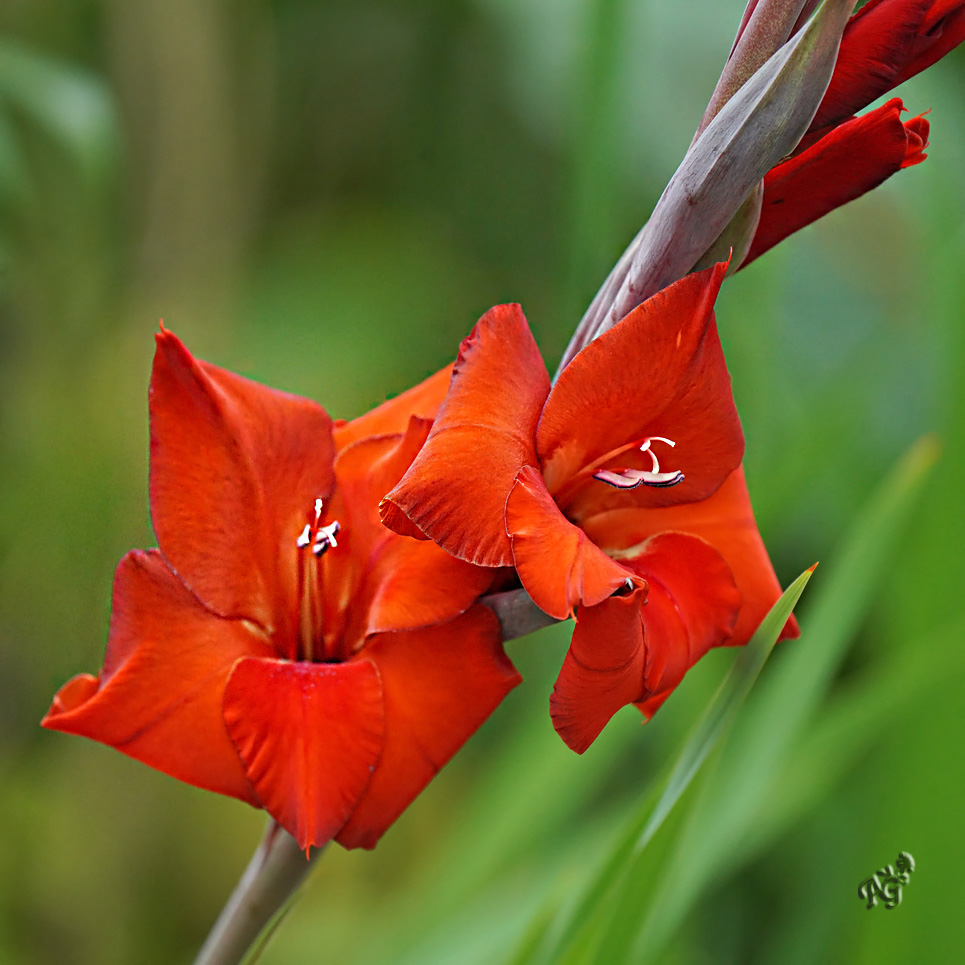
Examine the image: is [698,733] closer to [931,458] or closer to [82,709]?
[82,709]

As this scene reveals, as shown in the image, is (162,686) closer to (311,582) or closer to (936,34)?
(311,582)

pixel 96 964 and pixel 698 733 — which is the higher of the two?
pixel 698 733

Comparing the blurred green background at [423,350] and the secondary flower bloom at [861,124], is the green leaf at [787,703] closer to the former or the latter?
the blurred green background at [423,350]

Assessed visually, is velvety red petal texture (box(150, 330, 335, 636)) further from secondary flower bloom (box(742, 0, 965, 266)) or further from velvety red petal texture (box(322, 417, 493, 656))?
secondary flower bloom (box(742, 0, 965, 266))

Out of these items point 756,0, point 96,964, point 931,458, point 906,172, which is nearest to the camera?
Result: point 756,0

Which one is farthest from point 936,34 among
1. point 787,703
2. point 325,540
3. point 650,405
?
point 787,703

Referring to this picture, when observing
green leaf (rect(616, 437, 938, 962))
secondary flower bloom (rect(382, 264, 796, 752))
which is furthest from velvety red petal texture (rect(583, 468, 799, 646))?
green leaf (rect(616, 437, 938, 962))

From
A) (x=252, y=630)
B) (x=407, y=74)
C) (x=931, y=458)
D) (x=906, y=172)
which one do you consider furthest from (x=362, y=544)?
(x=407, y=74)
